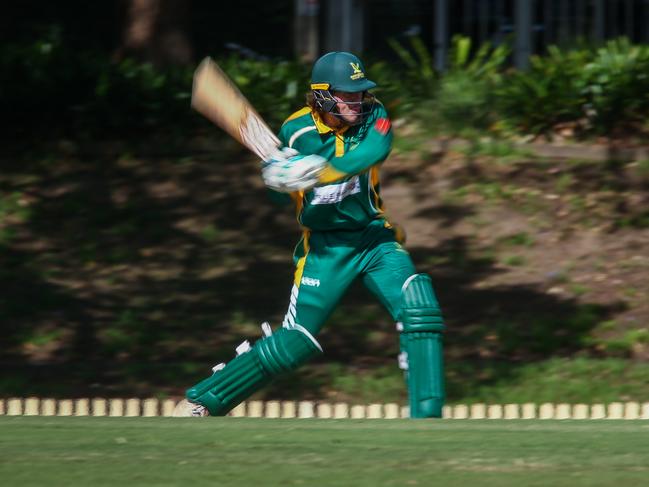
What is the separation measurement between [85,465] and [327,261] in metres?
2.40

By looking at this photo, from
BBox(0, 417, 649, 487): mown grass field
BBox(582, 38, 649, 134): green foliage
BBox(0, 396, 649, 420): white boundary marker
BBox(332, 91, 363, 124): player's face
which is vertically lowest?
BBox(0, 417, 649, 487): mown grass field

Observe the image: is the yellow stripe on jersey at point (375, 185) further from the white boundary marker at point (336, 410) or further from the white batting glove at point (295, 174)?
the white boundary marker at point (336, 410)

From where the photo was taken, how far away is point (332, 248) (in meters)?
6.92

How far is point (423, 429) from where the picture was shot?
224 inches

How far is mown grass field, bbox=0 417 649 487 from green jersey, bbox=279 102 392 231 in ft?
4.02

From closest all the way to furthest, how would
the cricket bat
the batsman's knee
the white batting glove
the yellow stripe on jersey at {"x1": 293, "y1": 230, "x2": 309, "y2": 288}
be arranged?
1. the white batting glove
2. the batsman's knee
3. the cricket bat
4. the yellow stripe on jersey at {"x1": 293, "y1": 230, "x2": 309, "y2": 288}

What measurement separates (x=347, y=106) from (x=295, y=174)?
533 millimetres

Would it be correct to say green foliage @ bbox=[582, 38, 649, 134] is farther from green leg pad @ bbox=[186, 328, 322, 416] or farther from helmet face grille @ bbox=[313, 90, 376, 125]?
green leg pad @ bbox=[186, 328, 322, 416]

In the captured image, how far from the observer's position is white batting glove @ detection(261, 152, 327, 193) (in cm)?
650


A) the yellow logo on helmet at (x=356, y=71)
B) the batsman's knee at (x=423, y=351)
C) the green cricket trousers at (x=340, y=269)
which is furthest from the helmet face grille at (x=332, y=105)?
the batsman's knee at (x=423, y=351)

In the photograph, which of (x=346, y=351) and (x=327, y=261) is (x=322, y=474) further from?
(x=346, y=351)

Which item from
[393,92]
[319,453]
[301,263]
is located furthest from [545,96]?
[319,453]

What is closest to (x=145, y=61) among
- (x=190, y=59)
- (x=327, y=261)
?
(x=190, y=59)

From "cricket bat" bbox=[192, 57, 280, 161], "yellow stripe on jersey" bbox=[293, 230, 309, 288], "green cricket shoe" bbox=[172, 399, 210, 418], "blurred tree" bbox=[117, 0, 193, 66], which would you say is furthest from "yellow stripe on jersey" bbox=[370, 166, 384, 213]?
"blurred tree" bbox=[117, 0, 193, 66]
